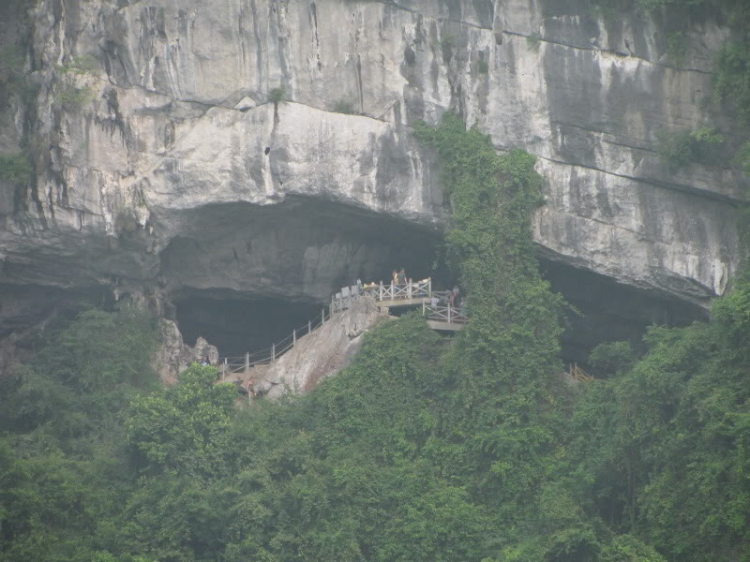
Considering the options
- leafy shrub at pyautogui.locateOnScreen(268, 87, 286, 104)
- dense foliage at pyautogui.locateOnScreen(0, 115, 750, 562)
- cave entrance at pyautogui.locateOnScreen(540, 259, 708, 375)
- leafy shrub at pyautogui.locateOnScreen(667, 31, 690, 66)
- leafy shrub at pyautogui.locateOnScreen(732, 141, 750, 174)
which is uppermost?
leafy shrub at pyautogui.locateOnScreen(667, 31, 690, 66)

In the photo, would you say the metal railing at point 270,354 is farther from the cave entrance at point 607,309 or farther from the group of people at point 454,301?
the cave entrance at point 607,309

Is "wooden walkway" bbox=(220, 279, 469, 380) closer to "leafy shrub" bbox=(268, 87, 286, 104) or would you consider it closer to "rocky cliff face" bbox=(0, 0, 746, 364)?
"rocky cliff face" bbox=(0, 0, 746, 364)

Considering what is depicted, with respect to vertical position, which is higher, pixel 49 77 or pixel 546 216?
pixel 49 77

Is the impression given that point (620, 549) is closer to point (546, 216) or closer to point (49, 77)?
point (546, 216)

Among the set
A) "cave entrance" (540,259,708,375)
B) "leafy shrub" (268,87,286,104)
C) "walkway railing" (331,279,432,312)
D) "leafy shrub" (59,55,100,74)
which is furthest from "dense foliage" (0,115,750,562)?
"leafy shrub" (59,55,100,74)

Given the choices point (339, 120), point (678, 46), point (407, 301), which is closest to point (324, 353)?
point (407, 301)

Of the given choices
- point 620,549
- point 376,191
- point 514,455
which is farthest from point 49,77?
point 620,549
